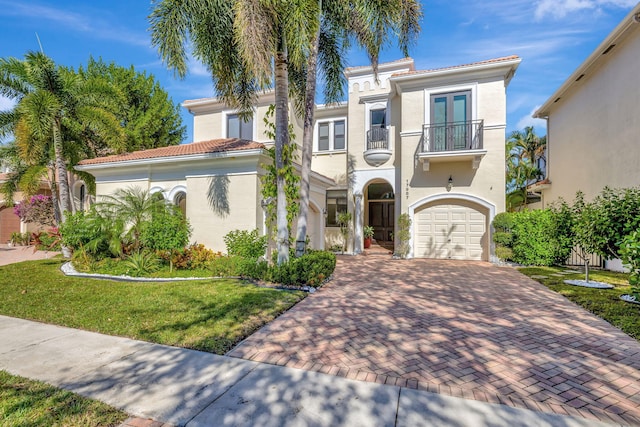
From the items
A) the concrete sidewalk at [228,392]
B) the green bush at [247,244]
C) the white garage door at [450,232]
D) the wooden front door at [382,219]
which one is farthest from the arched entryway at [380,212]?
the concrete sidewalk at [228,392]

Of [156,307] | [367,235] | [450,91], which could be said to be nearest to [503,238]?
[367,235]

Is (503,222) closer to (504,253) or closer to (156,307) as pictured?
(504,253)

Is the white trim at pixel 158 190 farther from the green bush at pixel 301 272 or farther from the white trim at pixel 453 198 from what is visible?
the white trim at pixel 453 198

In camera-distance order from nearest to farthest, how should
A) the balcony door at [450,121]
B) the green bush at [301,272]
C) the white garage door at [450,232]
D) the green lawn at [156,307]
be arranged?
the green lawn at [156,307]
the green bush at [301,272]
the balcony door at [450,121]
the white garage door at [450,232]

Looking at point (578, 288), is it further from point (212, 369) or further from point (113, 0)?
point (113, 0)

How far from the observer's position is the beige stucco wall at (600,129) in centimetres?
1035

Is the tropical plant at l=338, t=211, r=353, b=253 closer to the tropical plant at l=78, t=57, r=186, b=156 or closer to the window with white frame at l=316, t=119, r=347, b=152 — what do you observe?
the window with white frame at l=316, t=119, r=347, b=152

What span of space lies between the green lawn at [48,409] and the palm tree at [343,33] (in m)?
6.47

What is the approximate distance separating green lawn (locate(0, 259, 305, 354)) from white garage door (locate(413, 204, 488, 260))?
9.34 meters

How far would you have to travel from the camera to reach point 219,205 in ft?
37.0

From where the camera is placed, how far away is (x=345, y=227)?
17078 millimetres

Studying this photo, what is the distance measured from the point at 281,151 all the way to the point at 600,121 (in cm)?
1303

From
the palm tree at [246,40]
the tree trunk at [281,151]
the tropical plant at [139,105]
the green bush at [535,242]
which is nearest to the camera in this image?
the palm tree at [246,40]

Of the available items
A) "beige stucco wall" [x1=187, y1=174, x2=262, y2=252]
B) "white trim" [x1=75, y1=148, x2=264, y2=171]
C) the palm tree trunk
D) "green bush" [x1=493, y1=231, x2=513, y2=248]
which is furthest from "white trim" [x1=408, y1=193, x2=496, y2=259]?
the palm tree trunk
